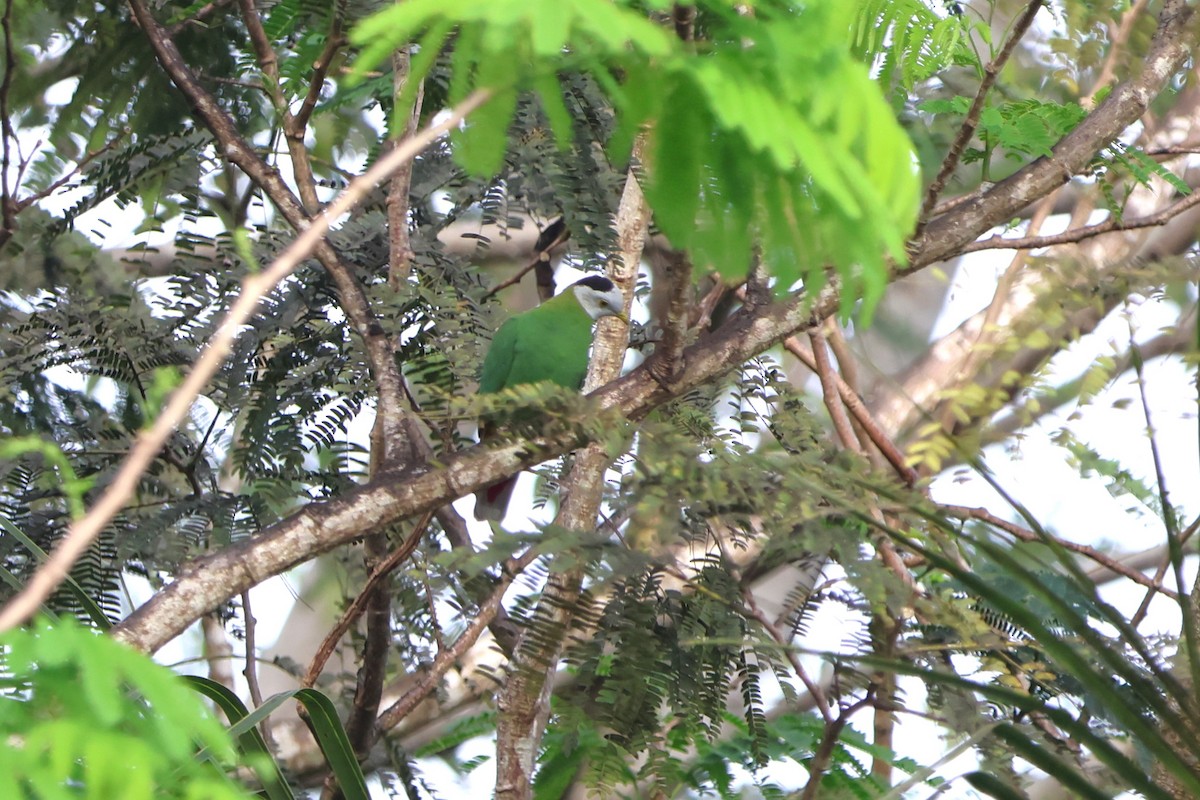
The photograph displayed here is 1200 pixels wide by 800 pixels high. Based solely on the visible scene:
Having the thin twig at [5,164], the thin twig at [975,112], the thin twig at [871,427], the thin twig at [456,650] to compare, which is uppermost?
the thin twig at [5,164]

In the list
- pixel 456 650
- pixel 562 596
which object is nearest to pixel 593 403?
pixel 562 596

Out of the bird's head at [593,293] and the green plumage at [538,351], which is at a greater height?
the bird's head at [593,293]

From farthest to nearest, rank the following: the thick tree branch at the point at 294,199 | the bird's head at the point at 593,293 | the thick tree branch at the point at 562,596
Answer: the bird's head at the point at 593,293
the thick tree branch at the point at 294,199
the thick tree branch at the point at 562,596

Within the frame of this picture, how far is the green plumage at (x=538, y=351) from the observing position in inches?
133

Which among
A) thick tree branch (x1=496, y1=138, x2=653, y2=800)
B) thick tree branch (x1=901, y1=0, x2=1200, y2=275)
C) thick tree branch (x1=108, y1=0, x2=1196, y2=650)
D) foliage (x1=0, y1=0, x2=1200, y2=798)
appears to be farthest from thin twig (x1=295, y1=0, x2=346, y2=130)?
thick tree branch (x1=901, y1=0, x2=1200, y2=275)

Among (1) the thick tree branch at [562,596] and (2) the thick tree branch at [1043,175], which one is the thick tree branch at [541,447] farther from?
(1) the thick tree branch at [562,596]

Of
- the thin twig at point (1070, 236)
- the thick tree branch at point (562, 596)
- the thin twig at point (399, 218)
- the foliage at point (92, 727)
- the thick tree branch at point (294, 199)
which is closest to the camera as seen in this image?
the foliage at point (92, 727)

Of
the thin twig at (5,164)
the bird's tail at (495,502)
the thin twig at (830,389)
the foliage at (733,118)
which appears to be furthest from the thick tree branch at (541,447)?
the bird's tail at (495,502)

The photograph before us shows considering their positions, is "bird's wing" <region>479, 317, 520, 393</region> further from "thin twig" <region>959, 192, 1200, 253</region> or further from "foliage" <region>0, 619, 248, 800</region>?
"foliage" <region>0, 619, 248, 800</region>

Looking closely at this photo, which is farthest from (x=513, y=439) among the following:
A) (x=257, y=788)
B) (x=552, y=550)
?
(x=257, y=788)

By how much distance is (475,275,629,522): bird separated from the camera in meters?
3.38

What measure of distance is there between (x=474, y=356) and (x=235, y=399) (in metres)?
0.54

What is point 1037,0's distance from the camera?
5.59 ft

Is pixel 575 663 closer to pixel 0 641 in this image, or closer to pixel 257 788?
pixel 257 788
